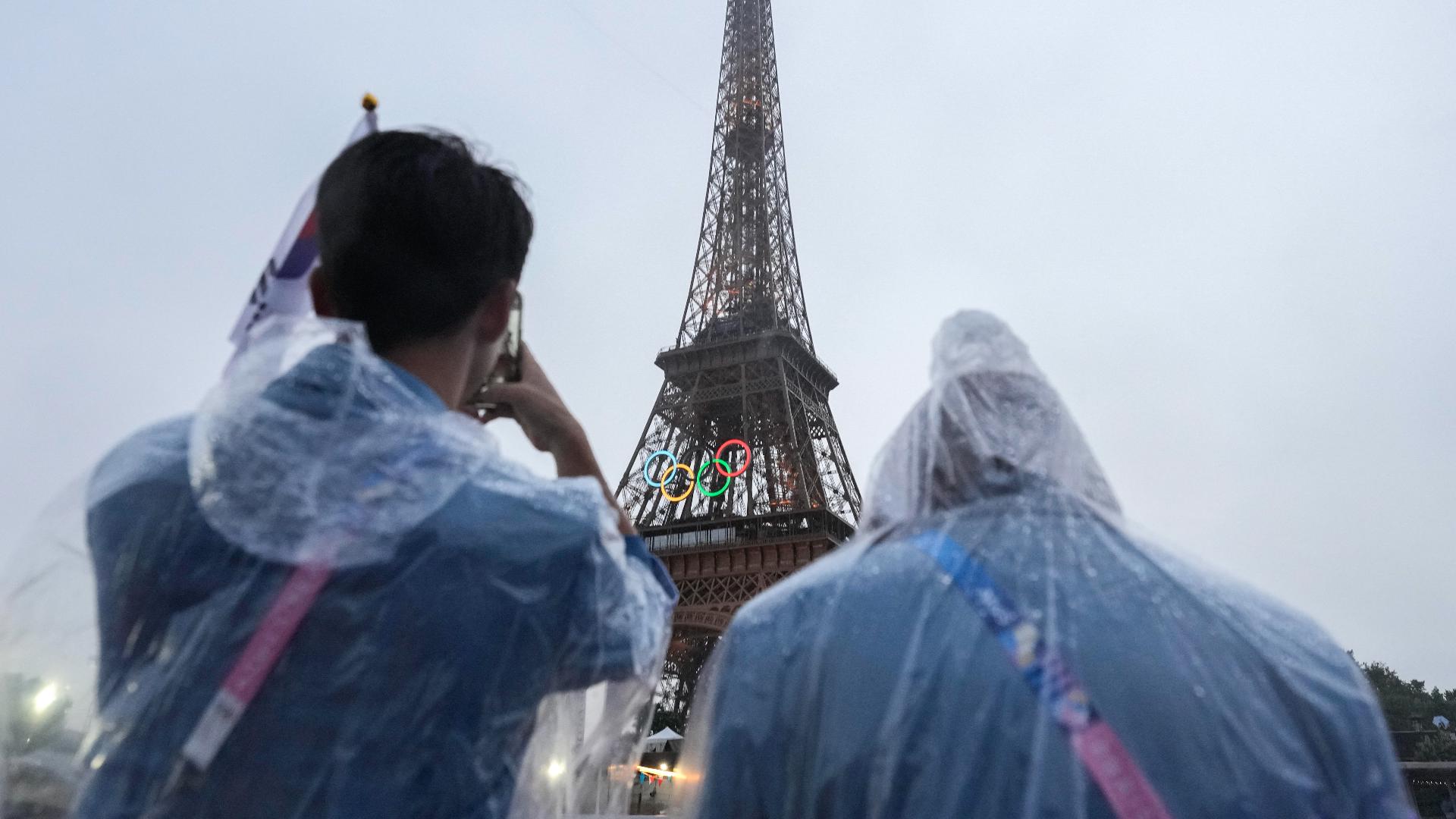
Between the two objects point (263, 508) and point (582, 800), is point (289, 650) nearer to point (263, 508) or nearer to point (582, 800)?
point (263, 508)

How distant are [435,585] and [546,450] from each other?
0.53m

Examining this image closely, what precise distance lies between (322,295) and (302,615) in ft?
1.94

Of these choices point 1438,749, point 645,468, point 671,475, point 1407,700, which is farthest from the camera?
point 1407,700

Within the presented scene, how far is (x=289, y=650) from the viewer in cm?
115

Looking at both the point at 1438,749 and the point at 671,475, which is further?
the point at 1438,749

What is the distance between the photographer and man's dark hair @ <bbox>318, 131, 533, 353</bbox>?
1.41 metres

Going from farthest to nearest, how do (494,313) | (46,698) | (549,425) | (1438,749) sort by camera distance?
(1438,749), (549,425), (494,313), (46,698)

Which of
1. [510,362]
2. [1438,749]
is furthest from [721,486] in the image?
[1438,749]

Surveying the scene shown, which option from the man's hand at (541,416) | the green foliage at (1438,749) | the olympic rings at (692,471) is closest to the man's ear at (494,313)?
the man's hand at (541,416)

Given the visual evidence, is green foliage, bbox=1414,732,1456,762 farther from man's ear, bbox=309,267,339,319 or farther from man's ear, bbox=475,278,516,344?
man's ear, bbox=309,267,339,319

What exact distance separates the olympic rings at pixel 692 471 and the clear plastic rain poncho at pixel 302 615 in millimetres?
26622

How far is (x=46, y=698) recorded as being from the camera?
4.07 feet

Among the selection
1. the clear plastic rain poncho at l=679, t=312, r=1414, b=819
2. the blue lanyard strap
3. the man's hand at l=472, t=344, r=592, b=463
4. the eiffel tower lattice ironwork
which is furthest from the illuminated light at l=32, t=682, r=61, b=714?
the eiffel tower lattice ironwork

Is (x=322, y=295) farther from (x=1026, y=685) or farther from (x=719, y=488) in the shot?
(x=719, y=488)
